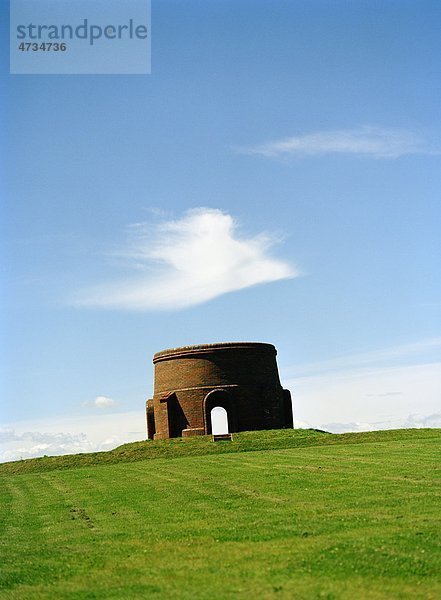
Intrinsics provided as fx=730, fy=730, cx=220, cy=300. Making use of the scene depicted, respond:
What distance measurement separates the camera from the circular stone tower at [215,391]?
4253 centimetres

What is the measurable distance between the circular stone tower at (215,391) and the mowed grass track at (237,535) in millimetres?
21077

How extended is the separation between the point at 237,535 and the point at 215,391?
103ft

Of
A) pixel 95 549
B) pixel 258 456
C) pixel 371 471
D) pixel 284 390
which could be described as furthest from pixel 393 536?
pixel 284 390

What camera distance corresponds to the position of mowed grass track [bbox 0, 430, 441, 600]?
8.58 meters

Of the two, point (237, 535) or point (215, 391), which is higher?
point (215, 391)

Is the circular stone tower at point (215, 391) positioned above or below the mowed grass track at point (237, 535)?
above

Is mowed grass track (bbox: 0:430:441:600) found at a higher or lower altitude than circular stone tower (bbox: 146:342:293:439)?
lower

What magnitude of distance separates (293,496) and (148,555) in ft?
17.0

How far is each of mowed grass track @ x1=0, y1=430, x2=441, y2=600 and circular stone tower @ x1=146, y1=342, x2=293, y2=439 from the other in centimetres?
2108

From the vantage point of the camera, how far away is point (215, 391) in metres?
42.5

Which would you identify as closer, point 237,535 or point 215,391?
point 237,535

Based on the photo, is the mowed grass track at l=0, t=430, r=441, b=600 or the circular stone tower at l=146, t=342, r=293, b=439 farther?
the circular stone tower at l=146, t=342, r=293, b=439

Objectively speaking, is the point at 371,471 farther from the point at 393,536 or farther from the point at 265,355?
the point at 265,355

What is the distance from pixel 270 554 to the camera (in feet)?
32.1
